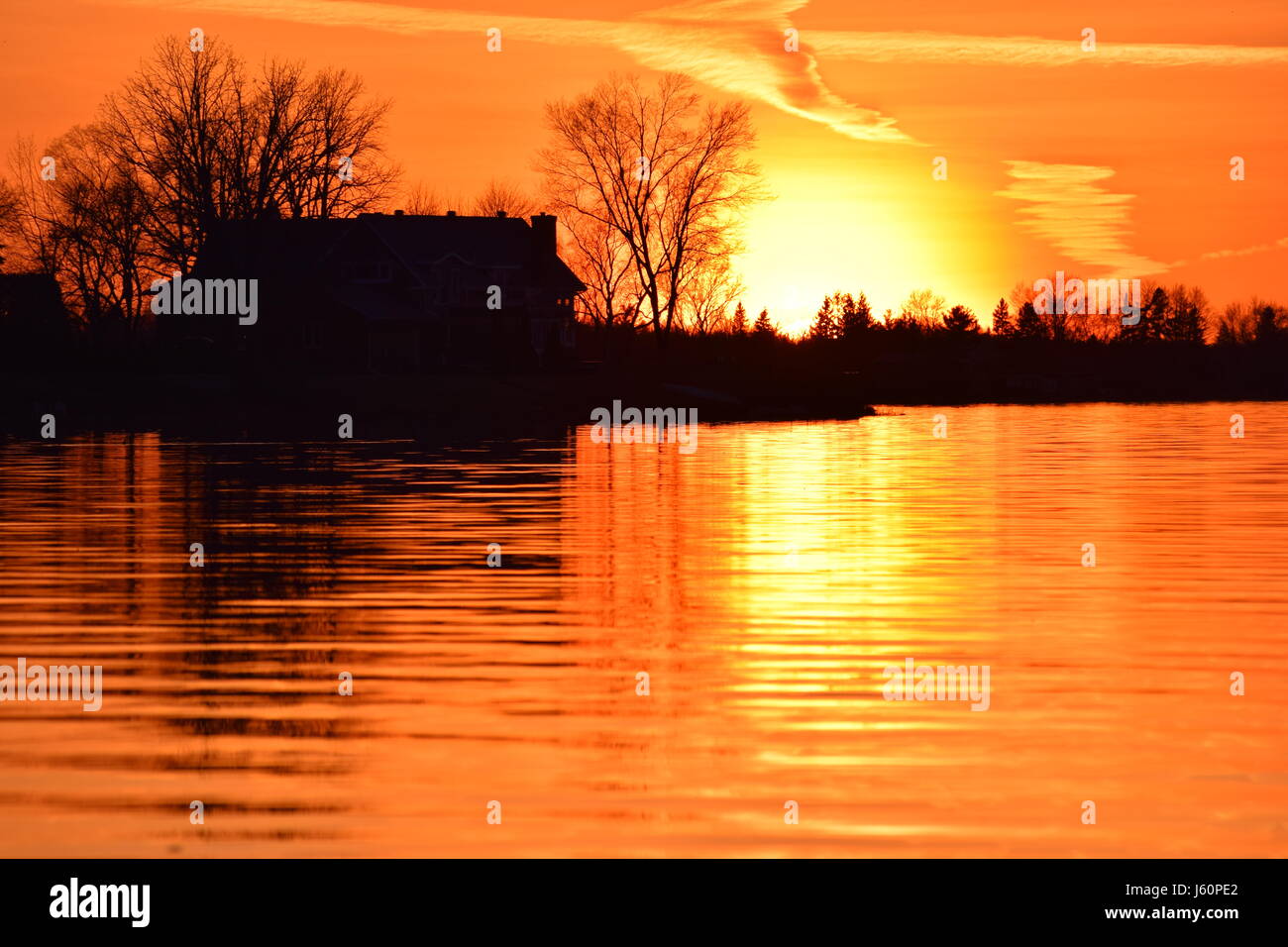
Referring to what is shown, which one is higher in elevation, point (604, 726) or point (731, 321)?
point (731, 321)

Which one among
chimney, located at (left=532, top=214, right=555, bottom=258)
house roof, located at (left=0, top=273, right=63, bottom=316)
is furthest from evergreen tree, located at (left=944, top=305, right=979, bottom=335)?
house roof, located at (left=0, top=273, right=63, bottom=316)

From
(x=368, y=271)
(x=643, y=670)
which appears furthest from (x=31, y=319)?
(x=643, y=670)

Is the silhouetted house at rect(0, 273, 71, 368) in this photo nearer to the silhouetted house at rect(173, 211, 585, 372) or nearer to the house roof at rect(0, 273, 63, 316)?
the house roof at rect(0, 273, 63, 316)

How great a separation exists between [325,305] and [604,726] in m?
92.8

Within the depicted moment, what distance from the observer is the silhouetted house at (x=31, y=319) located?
86000 mm

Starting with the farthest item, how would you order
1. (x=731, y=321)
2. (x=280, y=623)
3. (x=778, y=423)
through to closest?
(x=731, y=321), (x=778, y=423), (x=280, y=623)

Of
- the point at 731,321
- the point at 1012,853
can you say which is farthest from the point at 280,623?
the point at 731,321

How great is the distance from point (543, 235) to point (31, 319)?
37.7 m

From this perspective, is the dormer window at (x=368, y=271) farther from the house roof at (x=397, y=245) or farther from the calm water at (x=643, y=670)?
the calm water at (x=643, y=670)

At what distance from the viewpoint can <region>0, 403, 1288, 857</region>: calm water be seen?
10.5 meters

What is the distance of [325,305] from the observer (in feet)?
339

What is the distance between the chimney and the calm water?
87095 mm
